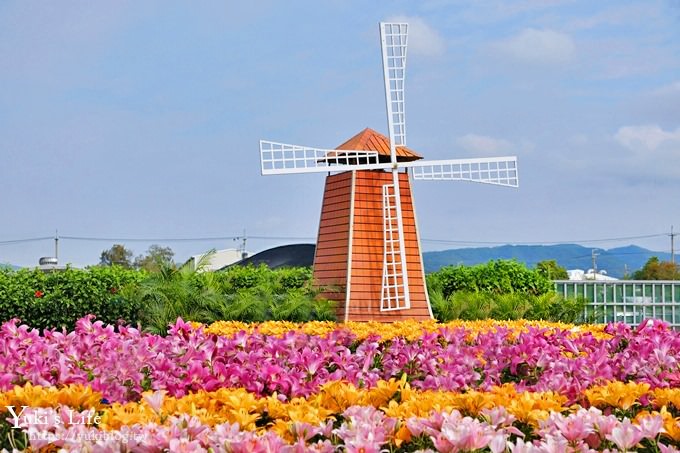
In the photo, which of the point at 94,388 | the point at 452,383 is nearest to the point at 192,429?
the point at 94,388

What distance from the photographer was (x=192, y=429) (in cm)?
275

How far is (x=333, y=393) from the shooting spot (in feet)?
10.6

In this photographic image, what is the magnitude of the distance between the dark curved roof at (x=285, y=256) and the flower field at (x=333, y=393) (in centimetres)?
1504

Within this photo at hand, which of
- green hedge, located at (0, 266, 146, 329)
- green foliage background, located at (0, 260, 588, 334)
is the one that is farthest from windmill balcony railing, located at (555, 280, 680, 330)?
green hedge, located at (0, 266, 146, 329)

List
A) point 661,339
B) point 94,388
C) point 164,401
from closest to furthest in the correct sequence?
point 164,401, point 94,388, point 661,339

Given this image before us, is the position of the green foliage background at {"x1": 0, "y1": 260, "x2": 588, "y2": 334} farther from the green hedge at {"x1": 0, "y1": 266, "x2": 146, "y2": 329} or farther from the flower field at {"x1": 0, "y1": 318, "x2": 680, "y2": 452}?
the flower field at {"x1": 0, "y1": 318, "x2": 680, "y2": 452}

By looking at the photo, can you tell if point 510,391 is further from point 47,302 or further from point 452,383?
point 47,302

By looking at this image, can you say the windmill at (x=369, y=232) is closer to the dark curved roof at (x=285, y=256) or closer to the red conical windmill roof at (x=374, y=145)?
the red conical windmill roof at (x=374, y=145)

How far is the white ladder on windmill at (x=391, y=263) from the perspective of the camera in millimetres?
12414

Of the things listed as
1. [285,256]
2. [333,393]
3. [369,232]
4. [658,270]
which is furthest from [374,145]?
[658,270]

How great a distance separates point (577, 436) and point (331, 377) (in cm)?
139

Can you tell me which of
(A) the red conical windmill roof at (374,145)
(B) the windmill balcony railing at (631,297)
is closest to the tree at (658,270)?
(B) the windmill balcony railing at (631,297)

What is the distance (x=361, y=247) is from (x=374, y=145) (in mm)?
1465

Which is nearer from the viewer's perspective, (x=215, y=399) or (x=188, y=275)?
(x=215, y=399)
